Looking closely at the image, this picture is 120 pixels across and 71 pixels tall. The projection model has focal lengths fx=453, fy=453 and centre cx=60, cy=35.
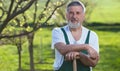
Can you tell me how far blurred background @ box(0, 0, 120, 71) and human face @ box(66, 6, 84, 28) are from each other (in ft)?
20.1

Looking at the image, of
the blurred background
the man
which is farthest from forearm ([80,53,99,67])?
the blurred background

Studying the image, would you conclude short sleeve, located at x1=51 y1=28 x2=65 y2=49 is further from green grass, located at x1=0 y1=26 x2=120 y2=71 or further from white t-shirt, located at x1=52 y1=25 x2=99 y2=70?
green grass, located at x1=0 y1=26 x2=120 y2=71

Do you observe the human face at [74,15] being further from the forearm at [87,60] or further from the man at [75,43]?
the forearm at [87,60]

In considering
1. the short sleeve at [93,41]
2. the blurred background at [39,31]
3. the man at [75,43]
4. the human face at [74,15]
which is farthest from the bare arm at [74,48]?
the blurred background at [39,31]

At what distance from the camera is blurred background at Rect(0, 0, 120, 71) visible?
15.9m

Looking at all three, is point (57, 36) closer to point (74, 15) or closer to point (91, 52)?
point (74, 15)

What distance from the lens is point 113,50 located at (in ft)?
157

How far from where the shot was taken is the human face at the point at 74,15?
449cm

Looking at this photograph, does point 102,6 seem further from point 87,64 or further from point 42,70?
point 87,64

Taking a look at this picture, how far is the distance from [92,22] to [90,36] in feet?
234

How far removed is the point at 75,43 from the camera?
14.9 ft

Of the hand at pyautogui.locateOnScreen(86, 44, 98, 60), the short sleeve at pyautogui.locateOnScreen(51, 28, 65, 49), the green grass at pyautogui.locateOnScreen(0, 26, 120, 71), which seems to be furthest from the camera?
the green grass at pyautogui.locateOnScreen(0, 26, 120, 71)

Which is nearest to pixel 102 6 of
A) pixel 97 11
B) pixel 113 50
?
pixel 97 11

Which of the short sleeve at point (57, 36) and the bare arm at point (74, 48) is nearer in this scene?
the bare arm at point (74, 48)
